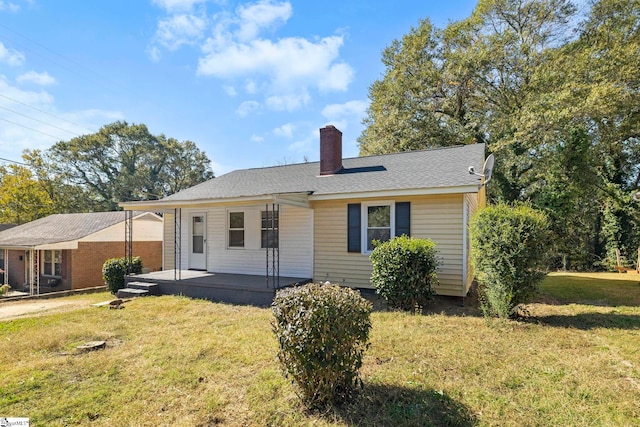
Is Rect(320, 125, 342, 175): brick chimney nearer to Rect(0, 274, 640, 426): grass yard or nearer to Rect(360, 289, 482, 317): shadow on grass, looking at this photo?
Rect(360, 289, 482, 317): shadow on grass

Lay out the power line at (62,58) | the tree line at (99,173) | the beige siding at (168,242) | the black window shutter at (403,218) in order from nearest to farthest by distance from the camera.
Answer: the black window shutter at (403,218) → the beige siding at (168,242) → the power line at (62,58) → the tree line at (99,173)

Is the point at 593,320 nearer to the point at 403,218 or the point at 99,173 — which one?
the point at 403,218

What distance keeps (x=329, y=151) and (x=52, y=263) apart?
52.9 feet

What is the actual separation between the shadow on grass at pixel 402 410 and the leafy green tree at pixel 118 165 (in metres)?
33.8

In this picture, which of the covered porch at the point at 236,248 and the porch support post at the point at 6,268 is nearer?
the covered porch at the point at 236,248

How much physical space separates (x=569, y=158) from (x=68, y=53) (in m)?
22.4

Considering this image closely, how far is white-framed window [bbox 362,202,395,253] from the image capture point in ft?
28.3

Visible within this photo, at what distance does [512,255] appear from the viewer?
5.90 m

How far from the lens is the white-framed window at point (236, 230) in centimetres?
1079

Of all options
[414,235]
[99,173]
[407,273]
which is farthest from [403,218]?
[99,173]

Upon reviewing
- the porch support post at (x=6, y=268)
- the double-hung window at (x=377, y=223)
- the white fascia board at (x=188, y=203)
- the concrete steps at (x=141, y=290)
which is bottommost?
the porch support post at (x=6, y=268)

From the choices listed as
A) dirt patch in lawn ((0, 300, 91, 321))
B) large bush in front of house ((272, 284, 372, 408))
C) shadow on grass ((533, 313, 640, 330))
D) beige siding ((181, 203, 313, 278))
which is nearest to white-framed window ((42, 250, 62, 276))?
dirt patch in lawn ((0, 300, 91, 321))

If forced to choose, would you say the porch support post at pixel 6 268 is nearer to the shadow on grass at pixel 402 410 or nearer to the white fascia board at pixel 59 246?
the white fascia board at pixel 59 246

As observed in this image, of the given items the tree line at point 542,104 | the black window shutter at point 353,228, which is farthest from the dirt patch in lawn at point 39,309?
the tree line at point 542,104
